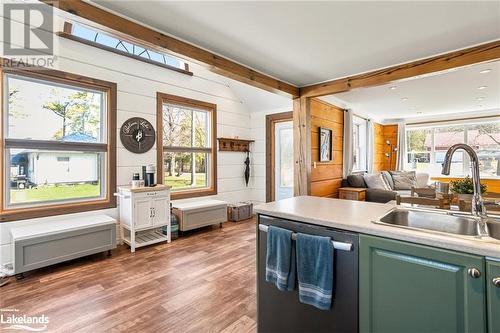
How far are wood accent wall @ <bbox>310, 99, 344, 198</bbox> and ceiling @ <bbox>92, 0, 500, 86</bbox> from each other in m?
1.47

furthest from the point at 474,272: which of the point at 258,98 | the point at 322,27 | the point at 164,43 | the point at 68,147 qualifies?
the point at 258,98

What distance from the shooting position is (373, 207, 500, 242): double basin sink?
1.39 m

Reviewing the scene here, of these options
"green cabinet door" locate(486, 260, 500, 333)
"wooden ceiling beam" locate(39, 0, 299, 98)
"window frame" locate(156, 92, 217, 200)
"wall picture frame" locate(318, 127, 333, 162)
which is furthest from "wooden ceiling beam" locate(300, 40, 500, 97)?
"green cabinet door" locate(486, 260, 500, 333)

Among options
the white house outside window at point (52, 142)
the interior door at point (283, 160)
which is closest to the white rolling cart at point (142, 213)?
the white house outside window at point (52, 142)

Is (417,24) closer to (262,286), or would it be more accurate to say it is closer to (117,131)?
(262,286)

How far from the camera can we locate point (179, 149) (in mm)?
4555

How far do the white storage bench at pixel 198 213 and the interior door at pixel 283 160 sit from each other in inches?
57.7

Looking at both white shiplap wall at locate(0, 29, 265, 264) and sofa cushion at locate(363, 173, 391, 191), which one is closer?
white shiplap wall at locate(0, 29, 265, 264)

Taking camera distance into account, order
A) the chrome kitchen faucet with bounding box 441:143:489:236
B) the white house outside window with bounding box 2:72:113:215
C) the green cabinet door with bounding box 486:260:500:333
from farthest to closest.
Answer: the white house outside window with bounding box 2:72:113:215 → the chrome kitchen faucet with bounding box 441:143:489:236 → the green cabinet door with bounding box 486:260:500:333

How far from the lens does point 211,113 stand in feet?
16.5

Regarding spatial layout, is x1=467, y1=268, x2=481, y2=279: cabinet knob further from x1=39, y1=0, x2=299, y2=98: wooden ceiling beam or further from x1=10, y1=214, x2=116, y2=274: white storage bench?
x1=10, y1=214, x2=116, y2=274: white storage bench

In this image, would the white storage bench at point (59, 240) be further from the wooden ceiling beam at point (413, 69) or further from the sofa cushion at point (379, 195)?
the sofa cushion at point (379, 195)

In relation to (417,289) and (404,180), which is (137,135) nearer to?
(417,289)

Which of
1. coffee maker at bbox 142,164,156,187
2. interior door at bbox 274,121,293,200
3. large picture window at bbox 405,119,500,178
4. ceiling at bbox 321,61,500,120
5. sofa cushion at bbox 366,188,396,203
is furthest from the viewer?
large picture window at bbox 405,119,500,178
